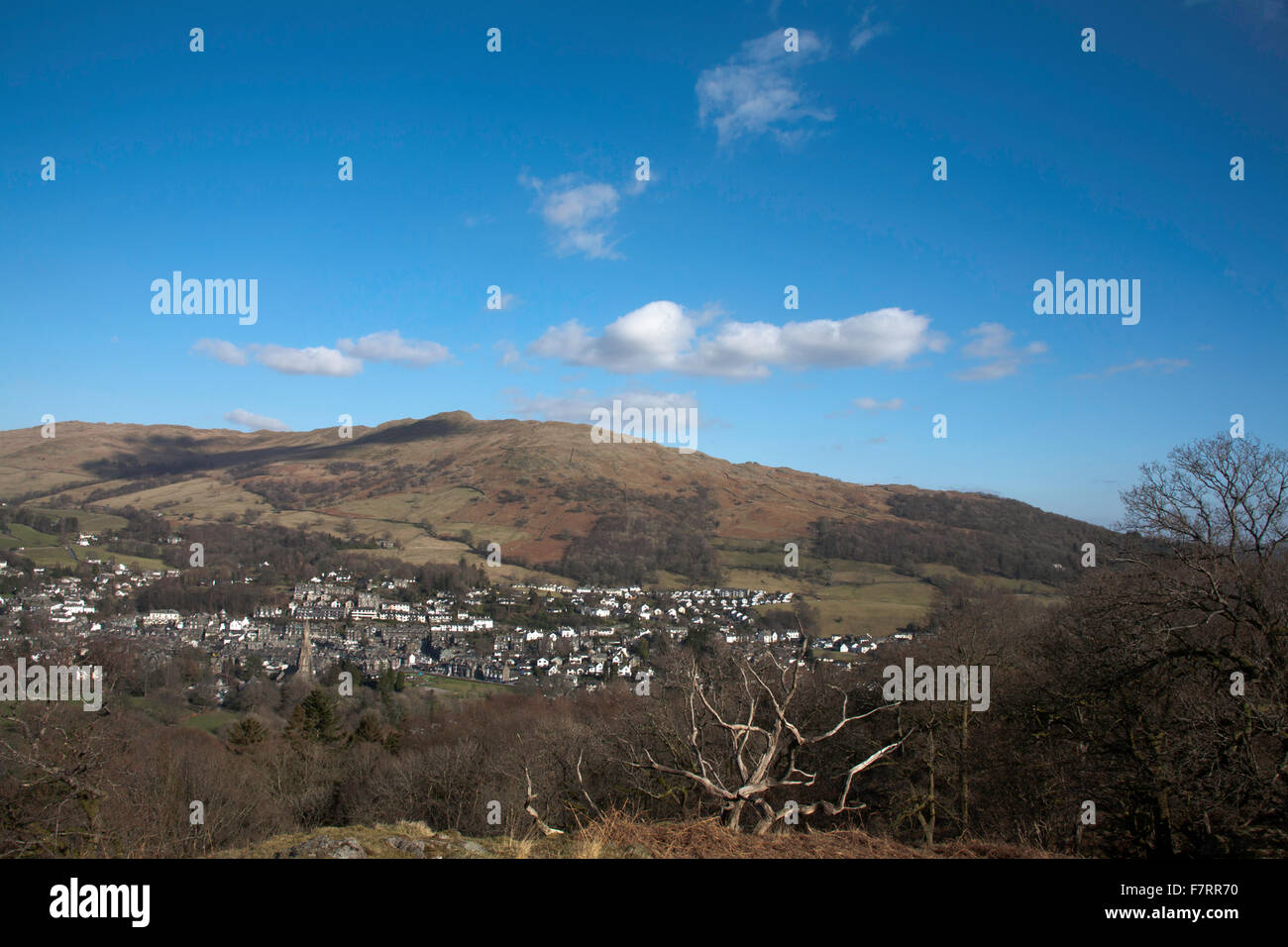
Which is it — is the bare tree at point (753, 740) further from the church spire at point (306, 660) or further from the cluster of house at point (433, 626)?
the church spire at point (306, 660)

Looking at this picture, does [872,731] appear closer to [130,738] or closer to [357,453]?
[130,738]

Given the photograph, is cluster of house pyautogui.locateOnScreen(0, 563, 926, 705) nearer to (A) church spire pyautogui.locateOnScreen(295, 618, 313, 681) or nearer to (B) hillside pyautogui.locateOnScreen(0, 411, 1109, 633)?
(A) church spire pyautogui.locateOnScreen(295, 618, 313, 681)

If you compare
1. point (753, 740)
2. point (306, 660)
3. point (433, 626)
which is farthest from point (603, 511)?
point (753, 740)

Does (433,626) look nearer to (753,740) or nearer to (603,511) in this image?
(603,511)

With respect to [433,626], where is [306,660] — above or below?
below

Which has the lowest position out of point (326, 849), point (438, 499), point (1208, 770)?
point (1208, 770)

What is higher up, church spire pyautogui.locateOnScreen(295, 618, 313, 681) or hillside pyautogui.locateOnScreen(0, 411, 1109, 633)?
hillside pyautogui.locateOnScreen(0, 411, 1109, 633)

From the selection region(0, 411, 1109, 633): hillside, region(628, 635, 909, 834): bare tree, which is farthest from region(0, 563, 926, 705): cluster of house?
region(628, 635, 909, 834): bare tree
